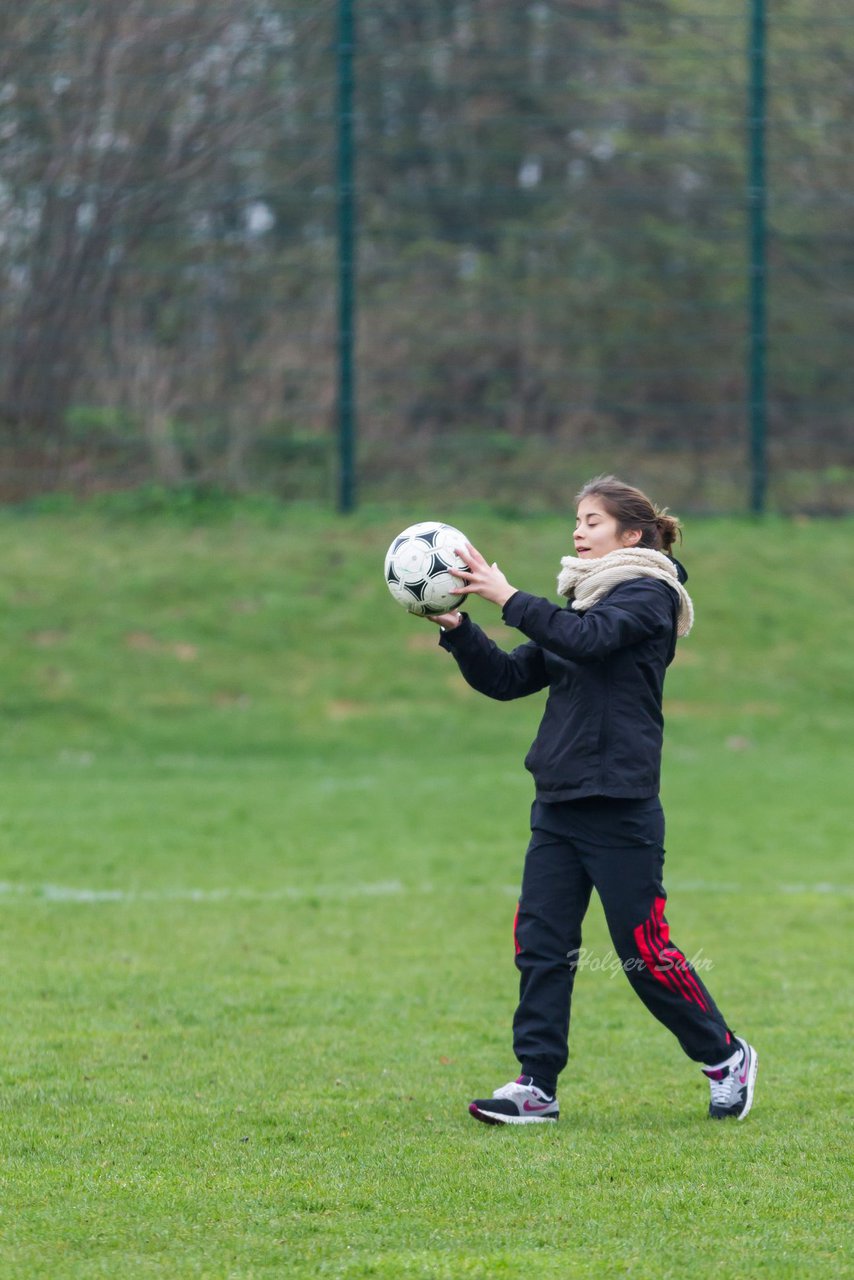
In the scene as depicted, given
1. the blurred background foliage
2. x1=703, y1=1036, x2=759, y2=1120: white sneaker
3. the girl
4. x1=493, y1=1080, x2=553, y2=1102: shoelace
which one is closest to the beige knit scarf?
the girl

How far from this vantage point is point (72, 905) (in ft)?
25.3

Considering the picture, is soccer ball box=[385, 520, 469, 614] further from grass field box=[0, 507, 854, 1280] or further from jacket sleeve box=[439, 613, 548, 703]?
grass field box=[0, 507, 854, 1280]

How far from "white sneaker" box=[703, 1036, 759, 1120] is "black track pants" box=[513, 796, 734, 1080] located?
4 cm

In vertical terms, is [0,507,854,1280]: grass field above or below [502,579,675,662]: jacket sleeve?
below

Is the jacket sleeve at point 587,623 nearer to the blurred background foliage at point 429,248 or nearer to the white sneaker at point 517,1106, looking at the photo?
the white sneaker at point 517,1106

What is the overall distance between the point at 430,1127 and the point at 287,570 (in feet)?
36.4

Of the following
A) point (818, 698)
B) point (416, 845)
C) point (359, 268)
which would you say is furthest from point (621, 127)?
point (416, 845)

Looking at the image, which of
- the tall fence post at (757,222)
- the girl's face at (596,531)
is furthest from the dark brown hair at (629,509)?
the tall fence post at (757,222)

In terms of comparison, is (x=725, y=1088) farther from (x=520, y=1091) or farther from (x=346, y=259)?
(x=346, y=259)

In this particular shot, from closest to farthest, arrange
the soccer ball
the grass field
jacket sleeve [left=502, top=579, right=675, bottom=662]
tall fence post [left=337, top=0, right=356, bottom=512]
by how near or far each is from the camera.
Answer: the grass field → jacket sleeve [left=502, top=579, right=675, bottom=662] → the soccer ball → tall fence post [left=337, top=0, right=356, bottom=512]

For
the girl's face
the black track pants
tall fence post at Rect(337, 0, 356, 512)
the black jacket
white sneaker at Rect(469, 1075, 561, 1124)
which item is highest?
tall fence post at Rect(337, 0, 356, 512)

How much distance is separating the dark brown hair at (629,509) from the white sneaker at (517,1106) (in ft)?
5.19

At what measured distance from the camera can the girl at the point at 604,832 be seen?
180 inches

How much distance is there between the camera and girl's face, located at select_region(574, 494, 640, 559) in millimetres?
4770
